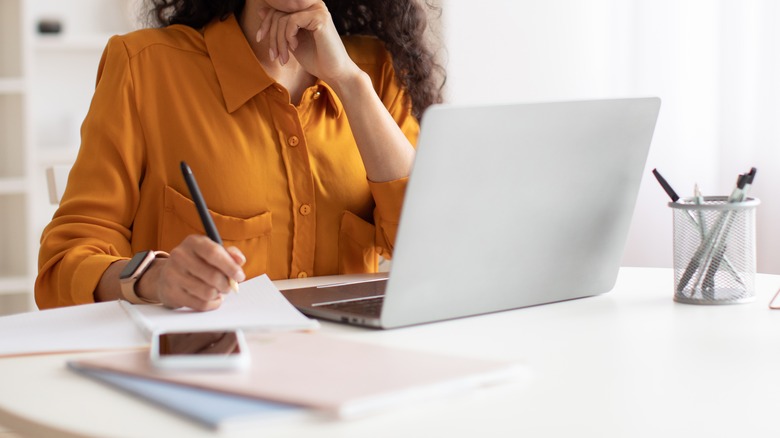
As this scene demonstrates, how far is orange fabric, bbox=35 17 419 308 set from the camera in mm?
1411

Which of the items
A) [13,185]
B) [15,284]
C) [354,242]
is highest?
[354,242]

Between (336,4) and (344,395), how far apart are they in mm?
1150

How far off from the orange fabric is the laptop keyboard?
384 mm

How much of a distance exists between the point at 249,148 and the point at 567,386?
83cm

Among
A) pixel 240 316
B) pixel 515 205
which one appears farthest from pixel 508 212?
pixel 240 316

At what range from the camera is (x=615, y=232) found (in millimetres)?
1128

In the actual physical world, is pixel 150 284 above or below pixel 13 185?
above

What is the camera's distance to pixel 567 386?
2.45 feet

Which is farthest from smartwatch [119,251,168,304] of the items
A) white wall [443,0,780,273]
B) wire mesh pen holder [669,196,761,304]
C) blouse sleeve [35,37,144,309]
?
white wall [443,0,780,273]

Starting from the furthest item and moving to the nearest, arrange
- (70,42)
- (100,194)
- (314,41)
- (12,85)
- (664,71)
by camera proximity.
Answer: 1. (70,42)
2. (12,85)
3. (664,71)
4. (314,41)
5. (100,194)

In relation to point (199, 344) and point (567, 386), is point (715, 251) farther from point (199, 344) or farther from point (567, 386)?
point (199, 344)

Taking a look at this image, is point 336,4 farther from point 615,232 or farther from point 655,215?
point 655,215

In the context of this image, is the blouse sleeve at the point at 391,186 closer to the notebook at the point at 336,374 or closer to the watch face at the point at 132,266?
the watch face at the point at 132,266

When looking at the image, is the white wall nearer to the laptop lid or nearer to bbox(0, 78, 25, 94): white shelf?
bbox(0, 78, 25, 94): white shelf
